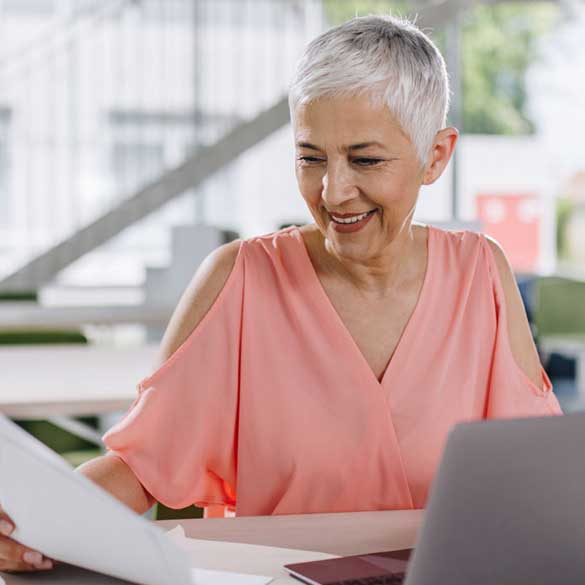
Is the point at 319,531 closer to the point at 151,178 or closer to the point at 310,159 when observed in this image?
the point at 310,159

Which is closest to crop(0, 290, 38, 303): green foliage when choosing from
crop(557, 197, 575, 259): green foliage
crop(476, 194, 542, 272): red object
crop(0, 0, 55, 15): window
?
crop(476, 194, 542, 272): red object

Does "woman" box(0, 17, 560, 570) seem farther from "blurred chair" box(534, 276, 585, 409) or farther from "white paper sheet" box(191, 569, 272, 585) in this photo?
"blurred chair" box(534, 276, 585, 409)

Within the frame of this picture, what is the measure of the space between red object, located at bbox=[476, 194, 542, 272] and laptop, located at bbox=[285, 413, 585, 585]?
31.2 feet

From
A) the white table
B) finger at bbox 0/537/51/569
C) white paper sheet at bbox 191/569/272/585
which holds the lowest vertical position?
the white table

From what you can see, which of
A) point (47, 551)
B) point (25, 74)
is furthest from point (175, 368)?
point (25, 74)

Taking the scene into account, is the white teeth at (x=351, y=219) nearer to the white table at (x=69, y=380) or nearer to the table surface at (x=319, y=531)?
the table surface at (x=319, y=531)

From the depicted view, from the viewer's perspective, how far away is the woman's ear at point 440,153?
4.84 ft

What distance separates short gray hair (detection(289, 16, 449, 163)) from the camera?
1353 mm

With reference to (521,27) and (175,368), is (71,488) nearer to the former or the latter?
(175,368)

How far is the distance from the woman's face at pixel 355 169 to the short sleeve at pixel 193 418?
217 mm

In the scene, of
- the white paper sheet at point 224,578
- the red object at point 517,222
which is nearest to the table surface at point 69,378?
the white paper sheet at point 224,578

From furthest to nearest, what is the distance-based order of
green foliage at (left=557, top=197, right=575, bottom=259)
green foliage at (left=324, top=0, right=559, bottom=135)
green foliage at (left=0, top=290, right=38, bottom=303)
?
green foliage at (left=324, top=0, right=559, bottom=135)
green foliage at (left=557, top=197, right=575, bottom=259)
green foliage at (left=0, top=290, right=38, bottom=303)

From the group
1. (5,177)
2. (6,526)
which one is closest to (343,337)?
(6,526)

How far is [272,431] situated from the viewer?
1.52m
